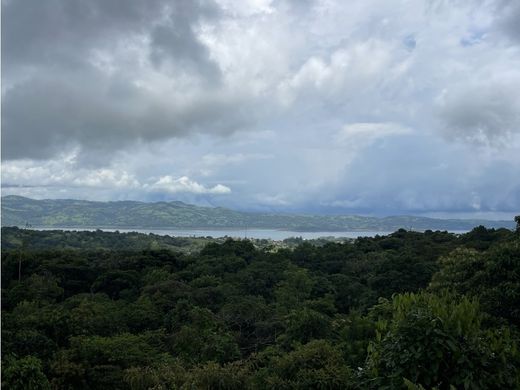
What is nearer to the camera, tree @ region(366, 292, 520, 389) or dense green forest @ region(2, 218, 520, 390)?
tree @ region(366, 292, 520, 389)

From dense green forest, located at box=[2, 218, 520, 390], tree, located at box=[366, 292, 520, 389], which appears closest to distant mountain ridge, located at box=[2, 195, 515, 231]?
dense green forest, located at box=[2, 218, 520, 390]

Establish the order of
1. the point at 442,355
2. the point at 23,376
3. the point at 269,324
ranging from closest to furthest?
the point at 442,355, the point at 23,376, the point at 269,324

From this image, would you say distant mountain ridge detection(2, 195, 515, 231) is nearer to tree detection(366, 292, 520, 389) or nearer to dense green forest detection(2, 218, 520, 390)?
dense green forest detection(2, 218, 520, 390)

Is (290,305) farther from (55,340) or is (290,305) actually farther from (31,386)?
(31,386)

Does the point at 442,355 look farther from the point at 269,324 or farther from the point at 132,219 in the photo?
the point at 132,219

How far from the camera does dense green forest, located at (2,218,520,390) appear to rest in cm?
658

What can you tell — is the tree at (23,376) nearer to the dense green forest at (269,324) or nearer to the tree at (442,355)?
the dense green forest at (269,324)

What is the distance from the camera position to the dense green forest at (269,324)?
658 cm

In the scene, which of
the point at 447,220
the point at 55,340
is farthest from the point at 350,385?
the point at 447,220

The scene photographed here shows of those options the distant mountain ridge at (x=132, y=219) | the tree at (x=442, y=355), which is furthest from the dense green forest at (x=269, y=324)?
the distant mountain ridge at (x=132, y=219)

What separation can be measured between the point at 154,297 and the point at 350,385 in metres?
22.9

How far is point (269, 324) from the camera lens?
23.5m

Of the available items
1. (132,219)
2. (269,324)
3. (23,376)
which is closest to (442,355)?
(23,376)

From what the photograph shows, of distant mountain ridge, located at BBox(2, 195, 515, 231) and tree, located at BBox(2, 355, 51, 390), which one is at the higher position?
distant mountain ridge, located at BBox(2, 195, 515, 231)
